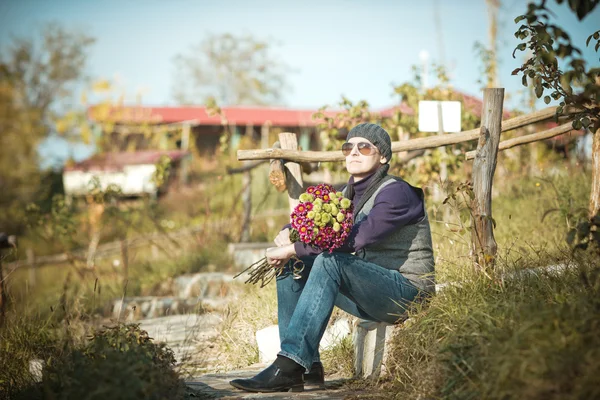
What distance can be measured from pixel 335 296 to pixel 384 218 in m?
0.50

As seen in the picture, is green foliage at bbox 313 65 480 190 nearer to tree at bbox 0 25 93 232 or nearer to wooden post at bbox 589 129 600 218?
wooden post at bbox 589 129 600 218

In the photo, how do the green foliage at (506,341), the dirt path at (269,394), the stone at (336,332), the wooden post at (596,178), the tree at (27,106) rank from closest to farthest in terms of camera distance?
1. the green foliage at (506,341)
2. the dirt path at (269,394)
3. the stone at (336,332)
4. the wooden post at (596,178)
5. the tree at (27,106)

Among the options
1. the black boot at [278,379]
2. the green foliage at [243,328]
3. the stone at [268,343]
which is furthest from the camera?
the green foliage at [243,328]

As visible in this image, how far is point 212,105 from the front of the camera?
9734mm

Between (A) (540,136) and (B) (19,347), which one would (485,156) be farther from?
(B) (19,347)

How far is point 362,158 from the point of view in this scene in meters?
4.10

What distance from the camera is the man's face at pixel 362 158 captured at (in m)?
4.10

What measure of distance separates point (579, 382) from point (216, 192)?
10.8 meters

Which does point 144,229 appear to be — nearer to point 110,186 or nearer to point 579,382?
point 110,186

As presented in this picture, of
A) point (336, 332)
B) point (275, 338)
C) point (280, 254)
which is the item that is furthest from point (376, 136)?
point (275, 338)

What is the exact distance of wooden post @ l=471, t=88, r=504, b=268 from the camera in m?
3.90

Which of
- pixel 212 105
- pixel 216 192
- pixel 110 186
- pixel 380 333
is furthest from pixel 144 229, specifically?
pixel 380 333

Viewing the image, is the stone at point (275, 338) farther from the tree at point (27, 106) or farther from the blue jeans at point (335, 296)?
the tree at point (27, 106)

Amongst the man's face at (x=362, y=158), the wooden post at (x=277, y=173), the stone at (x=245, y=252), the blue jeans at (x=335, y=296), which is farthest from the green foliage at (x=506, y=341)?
the stone at (x=245, y=252)
